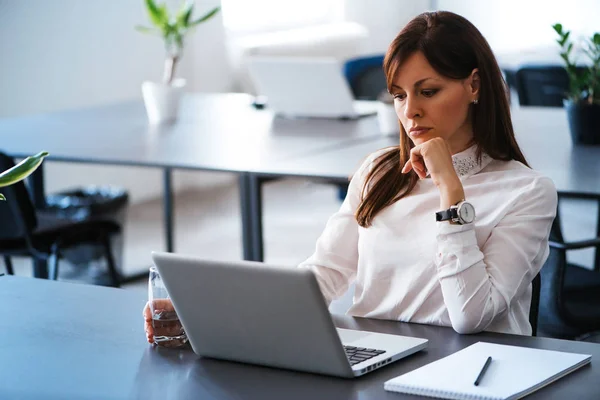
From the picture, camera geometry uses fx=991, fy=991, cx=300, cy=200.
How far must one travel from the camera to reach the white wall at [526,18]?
22.6 ft

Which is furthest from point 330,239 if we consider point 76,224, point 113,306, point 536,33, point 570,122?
point 536,33

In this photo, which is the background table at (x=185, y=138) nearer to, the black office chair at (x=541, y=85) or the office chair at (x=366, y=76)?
the office chair at (x=366, y=76)

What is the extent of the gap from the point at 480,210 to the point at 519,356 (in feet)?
1.31

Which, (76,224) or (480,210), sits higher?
(480,210)

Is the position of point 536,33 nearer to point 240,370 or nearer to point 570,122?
point 570,122

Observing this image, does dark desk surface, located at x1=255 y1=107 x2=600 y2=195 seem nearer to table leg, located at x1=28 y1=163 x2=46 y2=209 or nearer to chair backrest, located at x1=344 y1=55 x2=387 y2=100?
chair backrest, located at x1=344 y1=55 x2=387 y2=100

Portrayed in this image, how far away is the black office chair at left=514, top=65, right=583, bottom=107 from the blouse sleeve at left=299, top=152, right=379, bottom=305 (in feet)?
7.66

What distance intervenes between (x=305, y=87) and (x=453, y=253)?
2.30 metres

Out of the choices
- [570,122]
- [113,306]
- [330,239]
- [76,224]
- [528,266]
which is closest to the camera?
[528,266]

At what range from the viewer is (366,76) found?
4691 mm

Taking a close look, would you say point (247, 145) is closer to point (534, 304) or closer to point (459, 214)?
point (534, 304)

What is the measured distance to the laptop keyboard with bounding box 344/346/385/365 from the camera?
144cm

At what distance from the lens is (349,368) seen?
1375mm

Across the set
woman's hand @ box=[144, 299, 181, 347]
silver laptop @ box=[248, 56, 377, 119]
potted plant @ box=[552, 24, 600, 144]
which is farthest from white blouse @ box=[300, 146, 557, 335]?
silver laptop @ box=[248, 56, 377, 119]
